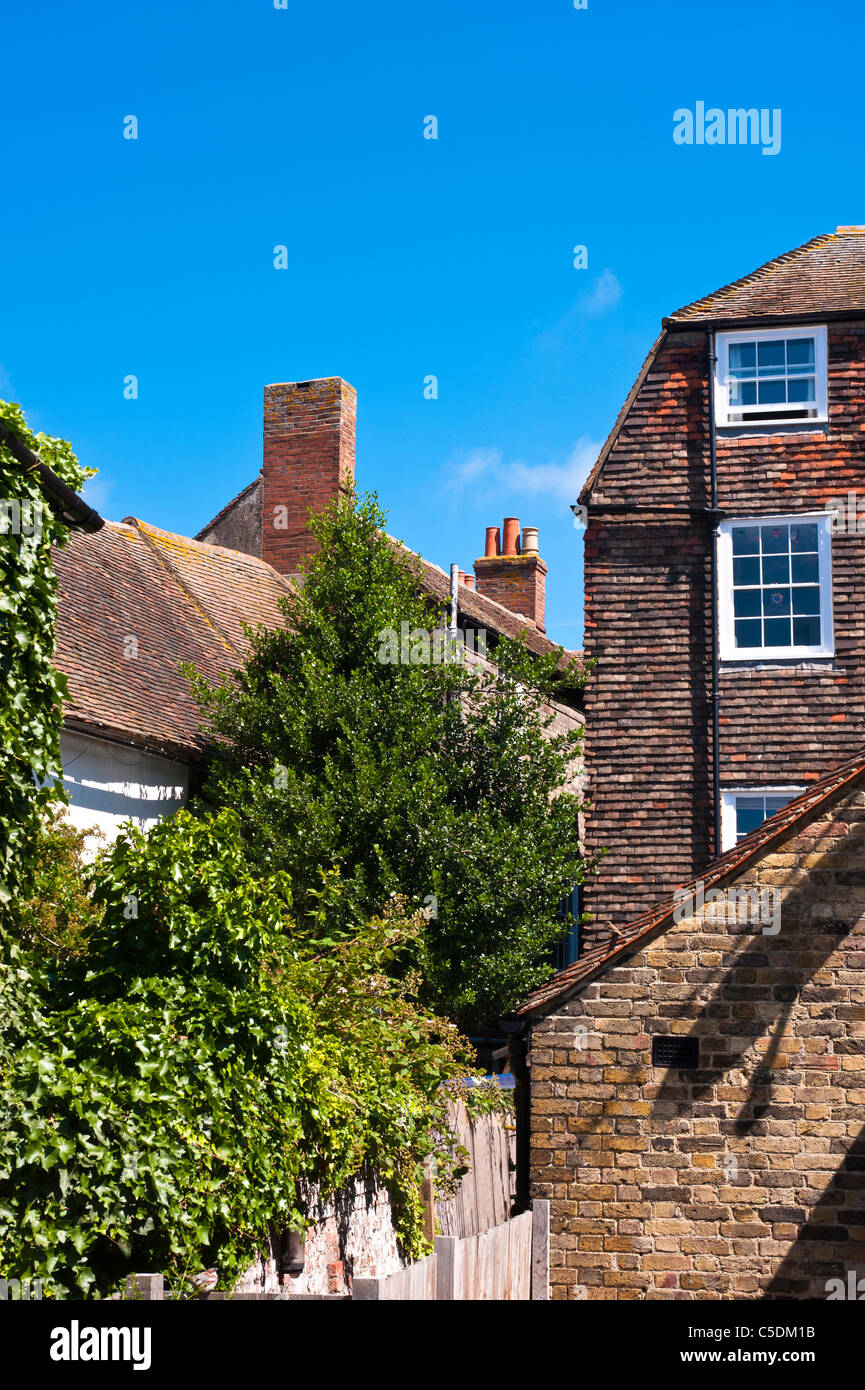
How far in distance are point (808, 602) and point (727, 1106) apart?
7817 mm

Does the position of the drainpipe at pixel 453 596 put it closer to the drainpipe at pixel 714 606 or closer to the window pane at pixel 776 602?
the drainpipe at pixel 714 606

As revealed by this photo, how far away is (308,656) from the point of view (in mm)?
18281

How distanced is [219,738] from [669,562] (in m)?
6.47

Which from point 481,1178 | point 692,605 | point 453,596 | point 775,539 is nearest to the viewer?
point 481,1178

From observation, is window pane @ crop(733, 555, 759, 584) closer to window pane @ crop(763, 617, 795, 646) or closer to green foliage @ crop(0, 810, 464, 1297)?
window pane @ crop(763, 617, 795, 646)

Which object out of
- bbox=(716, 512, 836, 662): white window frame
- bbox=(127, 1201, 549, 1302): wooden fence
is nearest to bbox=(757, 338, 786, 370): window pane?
bbox=(716, 512, 836, 662): white window frame

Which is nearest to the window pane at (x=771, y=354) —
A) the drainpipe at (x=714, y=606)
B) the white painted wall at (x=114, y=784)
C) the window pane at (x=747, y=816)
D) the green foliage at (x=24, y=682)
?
the drainpipe at (x=714, y=606)

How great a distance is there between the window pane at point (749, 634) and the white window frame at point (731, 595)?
0.07 m

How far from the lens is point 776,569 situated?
58.9 feet

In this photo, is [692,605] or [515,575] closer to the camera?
[692,605]

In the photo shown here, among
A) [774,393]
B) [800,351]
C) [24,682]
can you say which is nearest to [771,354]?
[800,351]

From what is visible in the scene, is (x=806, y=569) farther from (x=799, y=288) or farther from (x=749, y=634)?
(x=799, y=288)
